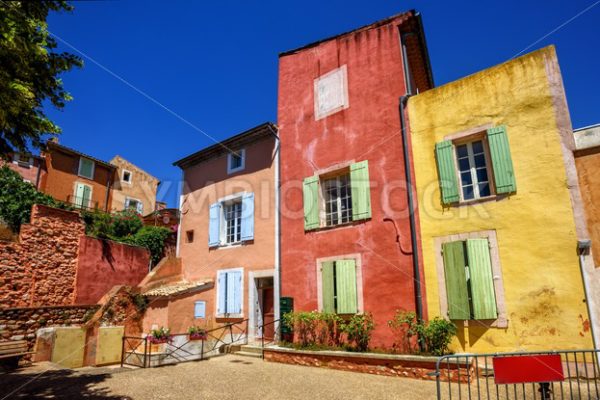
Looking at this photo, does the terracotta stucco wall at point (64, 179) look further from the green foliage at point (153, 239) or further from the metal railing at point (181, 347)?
the metal railing at point (181, 347)

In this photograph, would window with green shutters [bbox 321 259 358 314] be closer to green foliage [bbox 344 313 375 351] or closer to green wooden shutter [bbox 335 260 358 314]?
green wooden shutter [bbox 335 260 358 314]

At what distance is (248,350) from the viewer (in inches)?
428

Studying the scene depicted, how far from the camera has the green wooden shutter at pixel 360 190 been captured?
9.97 m

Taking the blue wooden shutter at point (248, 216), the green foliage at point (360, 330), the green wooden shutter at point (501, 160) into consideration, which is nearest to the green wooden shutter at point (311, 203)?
the blue wooden shutter at point (248, 216)

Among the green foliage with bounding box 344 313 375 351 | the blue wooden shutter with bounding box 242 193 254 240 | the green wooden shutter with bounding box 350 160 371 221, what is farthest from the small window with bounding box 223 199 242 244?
the green foliage with bounding box 344 313 375 351

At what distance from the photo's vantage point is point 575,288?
6969 millimetres

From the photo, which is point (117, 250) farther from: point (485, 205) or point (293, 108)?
point (485, 205)

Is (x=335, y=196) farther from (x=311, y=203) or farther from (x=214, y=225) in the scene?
(x=214, y=225)

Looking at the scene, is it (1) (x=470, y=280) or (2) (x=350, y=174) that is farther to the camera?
(2) (x=350, y=174)

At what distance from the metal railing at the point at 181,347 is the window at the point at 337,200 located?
447cm

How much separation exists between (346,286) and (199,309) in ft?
19.6

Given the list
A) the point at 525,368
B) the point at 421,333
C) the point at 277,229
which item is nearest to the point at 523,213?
the point at 421,333

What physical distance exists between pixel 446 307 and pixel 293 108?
25.5ft

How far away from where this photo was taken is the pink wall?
14.8 metres
